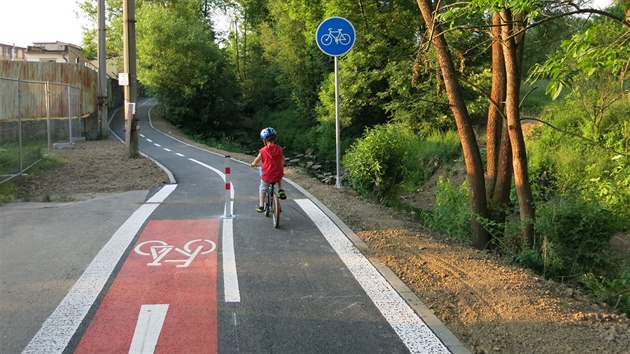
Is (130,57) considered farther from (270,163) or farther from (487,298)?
(487,298)

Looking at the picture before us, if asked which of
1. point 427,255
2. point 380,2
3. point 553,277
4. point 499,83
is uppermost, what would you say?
point 380,2

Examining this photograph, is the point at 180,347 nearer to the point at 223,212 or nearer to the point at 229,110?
the point at 223,212

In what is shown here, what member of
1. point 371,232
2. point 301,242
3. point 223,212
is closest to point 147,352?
point 301,242

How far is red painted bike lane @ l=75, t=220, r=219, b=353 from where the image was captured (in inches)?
181

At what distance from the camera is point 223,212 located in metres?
10.2

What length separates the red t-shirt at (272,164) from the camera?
30.3 ft

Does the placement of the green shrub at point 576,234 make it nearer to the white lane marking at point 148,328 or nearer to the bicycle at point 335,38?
the bicycle at point 335,38

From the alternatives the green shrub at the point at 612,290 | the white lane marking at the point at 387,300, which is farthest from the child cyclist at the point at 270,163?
the green shrub at the point at 612,290

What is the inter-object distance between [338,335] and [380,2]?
21625 mm

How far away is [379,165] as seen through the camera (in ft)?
49.2

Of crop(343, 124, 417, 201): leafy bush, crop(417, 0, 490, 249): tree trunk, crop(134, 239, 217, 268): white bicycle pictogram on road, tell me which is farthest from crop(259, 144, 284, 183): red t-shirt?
crop(343, 124, 417, 201): leafy bush

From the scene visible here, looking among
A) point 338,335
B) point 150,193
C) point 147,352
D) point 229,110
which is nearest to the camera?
point 147,352

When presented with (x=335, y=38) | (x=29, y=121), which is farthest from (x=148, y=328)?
(x=29, y=121)

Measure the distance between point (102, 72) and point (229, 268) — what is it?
972 inches
